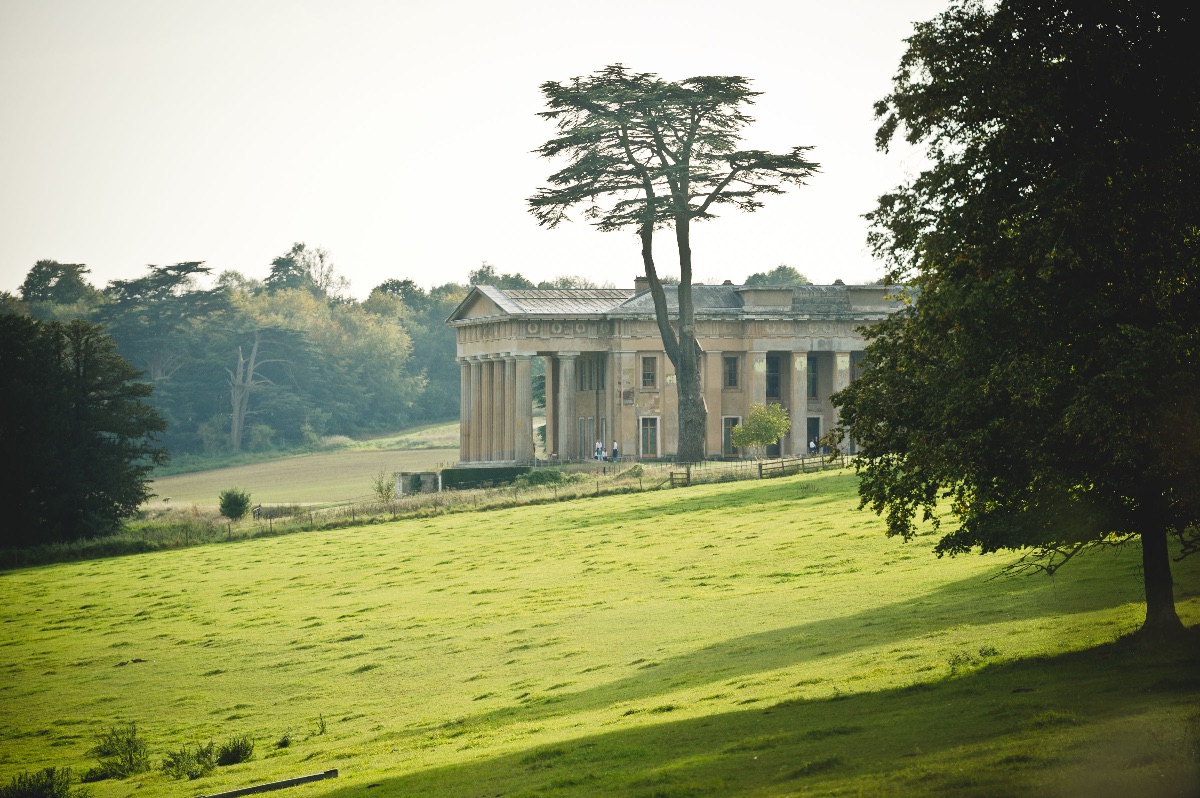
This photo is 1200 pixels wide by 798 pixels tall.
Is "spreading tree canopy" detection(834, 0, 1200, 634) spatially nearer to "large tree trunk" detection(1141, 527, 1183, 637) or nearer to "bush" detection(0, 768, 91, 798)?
"large tree trunk" detection(1141, 527, 1183, 637)

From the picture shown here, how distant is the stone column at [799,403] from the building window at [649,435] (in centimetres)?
761

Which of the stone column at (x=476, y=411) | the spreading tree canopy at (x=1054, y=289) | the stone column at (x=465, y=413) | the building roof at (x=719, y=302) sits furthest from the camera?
the stone column at (x=465, y=413)

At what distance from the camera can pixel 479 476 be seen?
63.3 metres

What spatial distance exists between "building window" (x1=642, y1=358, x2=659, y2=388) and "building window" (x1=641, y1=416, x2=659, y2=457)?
187 cm

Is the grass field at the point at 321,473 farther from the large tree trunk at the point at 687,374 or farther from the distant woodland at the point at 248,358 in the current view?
the large tree trunk at the point at 687,374

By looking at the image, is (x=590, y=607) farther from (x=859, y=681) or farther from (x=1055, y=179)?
(x=1055, y=179)

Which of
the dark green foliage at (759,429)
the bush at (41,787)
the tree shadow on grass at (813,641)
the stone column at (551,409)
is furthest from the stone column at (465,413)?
the bush at (41,787)

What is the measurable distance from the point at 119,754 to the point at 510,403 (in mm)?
50905

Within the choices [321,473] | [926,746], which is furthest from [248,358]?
[926,746]

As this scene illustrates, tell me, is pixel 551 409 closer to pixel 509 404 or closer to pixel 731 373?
pixel 509 404

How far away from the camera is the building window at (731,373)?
70688 mm

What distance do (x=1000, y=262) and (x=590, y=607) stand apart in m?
14.9

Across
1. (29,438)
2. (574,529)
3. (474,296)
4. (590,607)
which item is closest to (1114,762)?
(590,607)

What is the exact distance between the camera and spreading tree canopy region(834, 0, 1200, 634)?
14.7 metres
